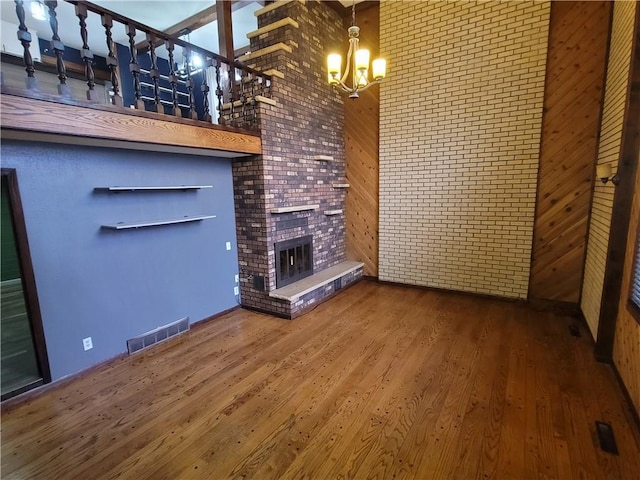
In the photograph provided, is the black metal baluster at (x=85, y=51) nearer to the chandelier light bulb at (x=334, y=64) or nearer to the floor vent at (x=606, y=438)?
the chandelier light bulb at (x=334, y=64)

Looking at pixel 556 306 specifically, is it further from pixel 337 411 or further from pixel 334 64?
pixel 334 64

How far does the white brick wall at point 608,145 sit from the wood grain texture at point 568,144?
0.49ft

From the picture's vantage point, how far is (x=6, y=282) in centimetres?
477

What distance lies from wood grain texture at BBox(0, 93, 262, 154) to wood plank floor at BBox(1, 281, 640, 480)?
2080mm

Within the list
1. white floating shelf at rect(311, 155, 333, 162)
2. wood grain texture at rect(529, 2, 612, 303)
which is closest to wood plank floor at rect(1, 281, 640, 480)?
wood grain texture at rect(529, 2, 612, 303)

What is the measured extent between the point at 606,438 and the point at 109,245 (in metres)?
4.14

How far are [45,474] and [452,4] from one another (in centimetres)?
623

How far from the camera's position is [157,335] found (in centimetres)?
331

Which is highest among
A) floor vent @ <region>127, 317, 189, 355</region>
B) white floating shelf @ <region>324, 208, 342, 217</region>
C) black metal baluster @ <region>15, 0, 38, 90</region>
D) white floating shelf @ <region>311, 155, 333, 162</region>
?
black metal baluster @ <region>15, 0, 38, 90</region>

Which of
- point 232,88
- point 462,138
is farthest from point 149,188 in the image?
point 462,138

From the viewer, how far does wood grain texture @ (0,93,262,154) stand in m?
2.02

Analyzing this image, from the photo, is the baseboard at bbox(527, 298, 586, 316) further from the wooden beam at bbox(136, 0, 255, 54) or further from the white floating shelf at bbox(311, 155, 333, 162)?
the wooden beam at bbox(136, 0, 255, 54)

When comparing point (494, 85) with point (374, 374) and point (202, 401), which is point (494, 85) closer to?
point (374, 374)

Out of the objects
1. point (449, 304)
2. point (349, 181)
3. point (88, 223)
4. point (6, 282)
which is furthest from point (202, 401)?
point (6, 282)
